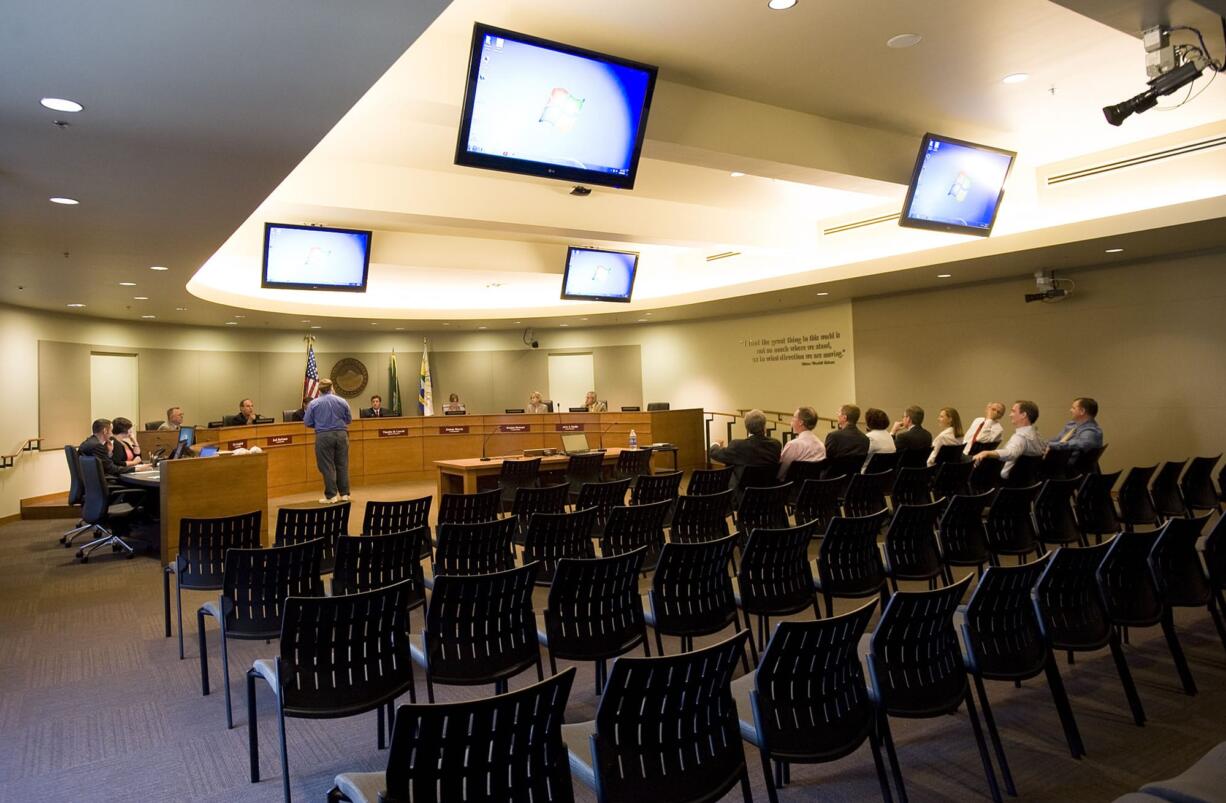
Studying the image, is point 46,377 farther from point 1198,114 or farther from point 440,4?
point 1198,114

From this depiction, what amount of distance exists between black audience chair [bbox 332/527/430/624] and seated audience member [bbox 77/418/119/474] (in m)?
5.32

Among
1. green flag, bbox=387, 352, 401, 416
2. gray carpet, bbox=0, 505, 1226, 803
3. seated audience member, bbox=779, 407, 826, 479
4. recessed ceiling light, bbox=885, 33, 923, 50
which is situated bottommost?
gray carpet, bbox=0, 505, 1226, 803

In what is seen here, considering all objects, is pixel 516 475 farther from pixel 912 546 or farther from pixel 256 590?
pixel 912 546

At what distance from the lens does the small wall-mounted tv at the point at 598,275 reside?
1004 cm

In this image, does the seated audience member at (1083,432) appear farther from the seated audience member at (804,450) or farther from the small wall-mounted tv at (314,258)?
the small wall-mounted tv at (314,258)

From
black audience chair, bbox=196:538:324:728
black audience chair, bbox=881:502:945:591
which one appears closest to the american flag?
black audience chair, bbox=196:538:324:728

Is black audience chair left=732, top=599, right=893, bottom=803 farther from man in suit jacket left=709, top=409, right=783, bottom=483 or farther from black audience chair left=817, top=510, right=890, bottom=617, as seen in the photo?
man in suit jacket left=709, top=409, right=783, bottom=483

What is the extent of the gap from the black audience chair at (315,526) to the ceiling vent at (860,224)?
326 inches

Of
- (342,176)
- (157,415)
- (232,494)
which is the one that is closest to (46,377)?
(157,415)

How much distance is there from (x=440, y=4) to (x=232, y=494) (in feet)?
20.0

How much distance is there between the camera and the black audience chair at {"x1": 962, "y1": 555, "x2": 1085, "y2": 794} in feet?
9.20

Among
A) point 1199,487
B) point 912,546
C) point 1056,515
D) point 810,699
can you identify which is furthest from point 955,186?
point 810,699

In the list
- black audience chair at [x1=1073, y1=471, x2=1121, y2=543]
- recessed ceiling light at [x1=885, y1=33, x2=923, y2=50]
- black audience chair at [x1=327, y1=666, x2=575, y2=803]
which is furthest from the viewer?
black audience chair at [x1=1073, y1=471, x2=1121, y2=543]

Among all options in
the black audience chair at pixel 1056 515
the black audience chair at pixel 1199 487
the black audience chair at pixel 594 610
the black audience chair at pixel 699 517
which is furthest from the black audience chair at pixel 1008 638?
the black audience chair at pixel 1199 487
